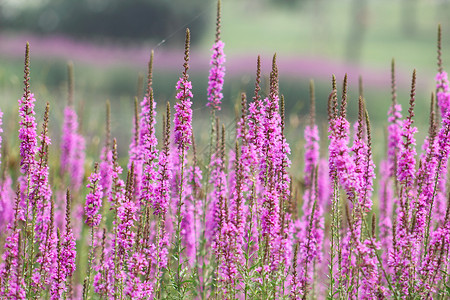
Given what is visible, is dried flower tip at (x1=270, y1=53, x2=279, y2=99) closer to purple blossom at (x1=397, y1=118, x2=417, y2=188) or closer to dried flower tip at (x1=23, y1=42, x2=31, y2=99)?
purple blossom at (x1=397, y1=118, x2=417, y2=188)

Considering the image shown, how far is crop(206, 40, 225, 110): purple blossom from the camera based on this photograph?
16.3ft

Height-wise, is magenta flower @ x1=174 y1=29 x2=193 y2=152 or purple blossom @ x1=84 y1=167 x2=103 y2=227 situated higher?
magenta flower @ x1=174 y1=29 x2=193 y2=152

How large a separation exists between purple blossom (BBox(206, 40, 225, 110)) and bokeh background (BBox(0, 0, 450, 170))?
418cm

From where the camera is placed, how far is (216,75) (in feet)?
16.5

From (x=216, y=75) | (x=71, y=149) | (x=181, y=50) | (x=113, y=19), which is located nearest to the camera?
(x=216, y=75)

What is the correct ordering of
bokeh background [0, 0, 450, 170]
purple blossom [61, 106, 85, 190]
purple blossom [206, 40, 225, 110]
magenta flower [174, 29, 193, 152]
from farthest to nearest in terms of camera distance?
bokeh background [0, 0, 450, 170] < purple blossom [61, 106, 85, 190] < purple blossom [206, 40, 225, 110] < magenta flower [174, 29, 193, 152]

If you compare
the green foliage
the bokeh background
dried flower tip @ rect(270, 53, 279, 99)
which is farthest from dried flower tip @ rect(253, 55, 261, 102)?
the green foliage

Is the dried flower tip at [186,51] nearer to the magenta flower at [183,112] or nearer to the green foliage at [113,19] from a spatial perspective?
the magenta flower at [183,112]


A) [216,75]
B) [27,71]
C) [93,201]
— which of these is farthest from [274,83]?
[27,71]

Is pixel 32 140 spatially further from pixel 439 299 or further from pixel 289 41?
pixel 289 41

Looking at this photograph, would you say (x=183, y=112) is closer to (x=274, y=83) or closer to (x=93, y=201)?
(x=274, y=83)

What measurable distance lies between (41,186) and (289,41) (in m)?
44.0

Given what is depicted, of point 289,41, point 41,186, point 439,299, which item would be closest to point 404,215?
point 439,299

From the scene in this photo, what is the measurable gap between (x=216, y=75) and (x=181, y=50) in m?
17.6
